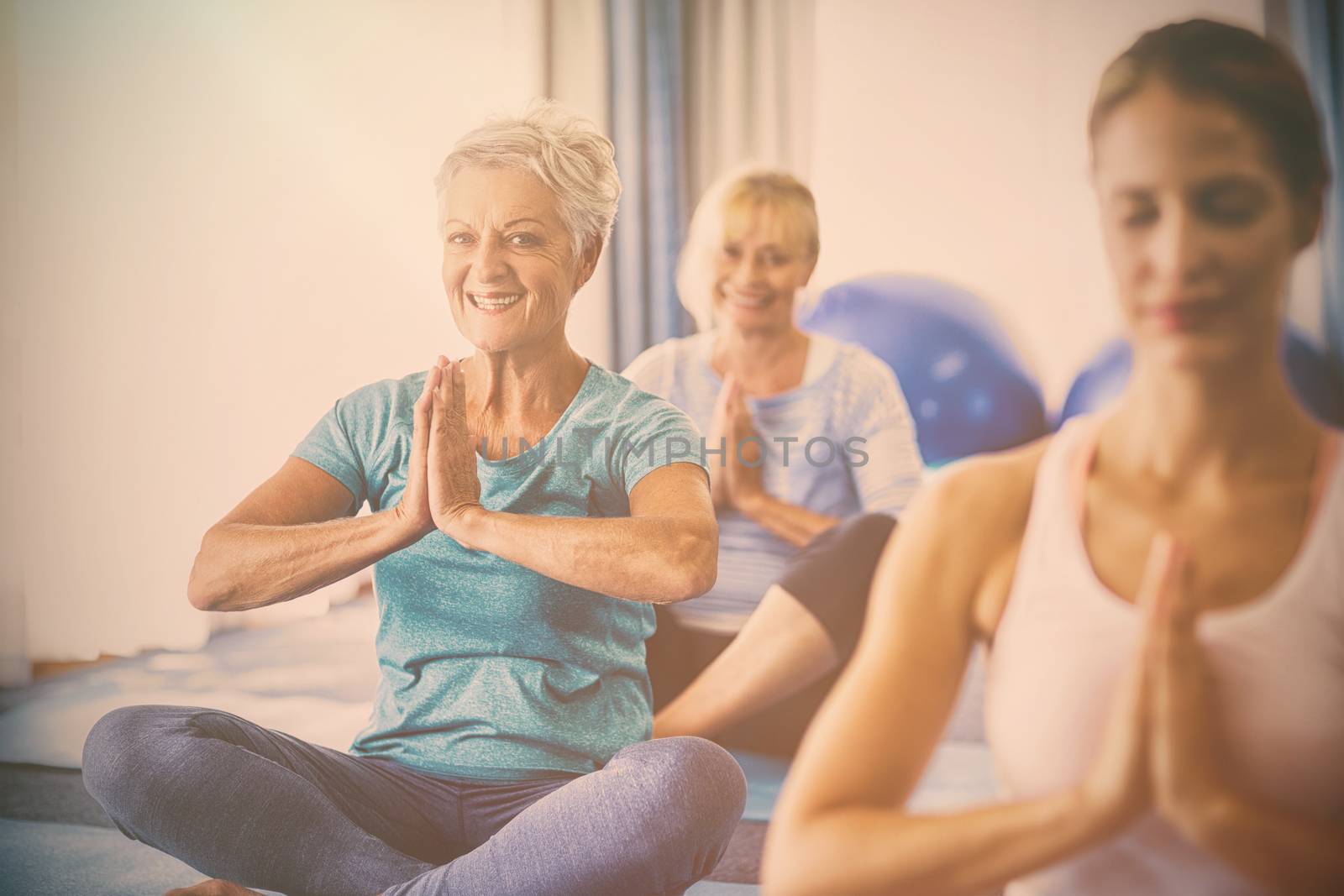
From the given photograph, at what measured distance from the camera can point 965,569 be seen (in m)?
1.07

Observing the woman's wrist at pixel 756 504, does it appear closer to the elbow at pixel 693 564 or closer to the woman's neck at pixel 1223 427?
the elbow at pixel 693 564

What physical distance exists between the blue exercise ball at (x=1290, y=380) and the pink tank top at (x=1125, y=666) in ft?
0.26

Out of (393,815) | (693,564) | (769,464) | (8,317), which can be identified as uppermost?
(8,317)

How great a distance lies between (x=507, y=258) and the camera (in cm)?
134

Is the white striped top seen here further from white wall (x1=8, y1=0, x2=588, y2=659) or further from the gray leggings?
white wall (x1=8, y1=0, x2=588, y2=659)

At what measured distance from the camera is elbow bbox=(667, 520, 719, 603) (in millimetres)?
1234

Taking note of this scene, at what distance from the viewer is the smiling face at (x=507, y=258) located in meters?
1.34

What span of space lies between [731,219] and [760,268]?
0.08 meters

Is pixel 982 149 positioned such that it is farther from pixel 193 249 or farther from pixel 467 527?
pixel 193 249

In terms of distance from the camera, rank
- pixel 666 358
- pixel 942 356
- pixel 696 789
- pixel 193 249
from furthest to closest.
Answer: pixel 193 249 < pixel 666 358 < pixel 942 356 < pixel 696 789

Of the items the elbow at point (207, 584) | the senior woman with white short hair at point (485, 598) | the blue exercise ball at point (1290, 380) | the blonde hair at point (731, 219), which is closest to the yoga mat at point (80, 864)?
the senior woman with white short hair at point (485, 598)

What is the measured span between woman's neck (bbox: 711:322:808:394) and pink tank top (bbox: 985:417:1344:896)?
0.40 m

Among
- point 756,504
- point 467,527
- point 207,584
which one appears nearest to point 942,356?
point 756,504

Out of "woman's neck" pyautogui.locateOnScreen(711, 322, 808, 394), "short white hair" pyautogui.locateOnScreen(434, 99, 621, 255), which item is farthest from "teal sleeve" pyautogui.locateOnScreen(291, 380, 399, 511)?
"woman's neck" pyautogui.locateOnScreen(711, 322, 808, 394)
